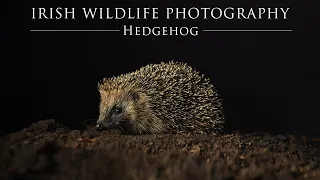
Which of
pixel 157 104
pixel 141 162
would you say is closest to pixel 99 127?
pixel 157 104

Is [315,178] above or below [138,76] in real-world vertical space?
below

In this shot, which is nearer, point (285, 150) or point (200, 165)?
point (200, 165)

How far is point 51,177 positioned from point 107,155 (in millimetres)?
626

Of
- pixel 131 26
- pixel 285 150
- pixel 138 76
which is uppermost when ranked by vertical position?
pixel 131 26

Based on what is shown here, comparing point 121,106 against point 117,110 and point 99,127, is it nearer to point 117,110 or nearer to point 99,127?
point 117,110

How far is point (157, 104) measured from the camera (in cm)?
Result: 827

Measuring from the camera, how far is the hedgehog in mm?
8195

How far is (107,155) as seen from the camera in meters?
4.77

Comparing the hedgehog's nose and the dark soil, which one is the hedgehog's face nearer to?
the hedgehog's nose

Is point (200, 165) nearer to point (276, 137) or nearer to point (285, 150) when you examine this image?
point (285, 150)

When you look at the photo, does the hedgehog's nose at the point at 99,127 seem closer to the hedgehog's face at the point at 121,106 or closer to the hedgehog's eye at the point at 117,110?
the hedgehog's face at the point at 121,106

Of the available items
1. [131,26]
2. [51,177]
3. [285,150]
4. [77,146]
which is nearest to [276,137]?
[285,150]

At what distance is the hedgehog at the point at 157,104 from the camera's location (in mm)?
8195

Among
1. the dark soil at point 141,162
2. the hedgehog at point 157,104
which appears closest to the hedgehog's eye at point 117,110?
the hedgehog at point 157,104
